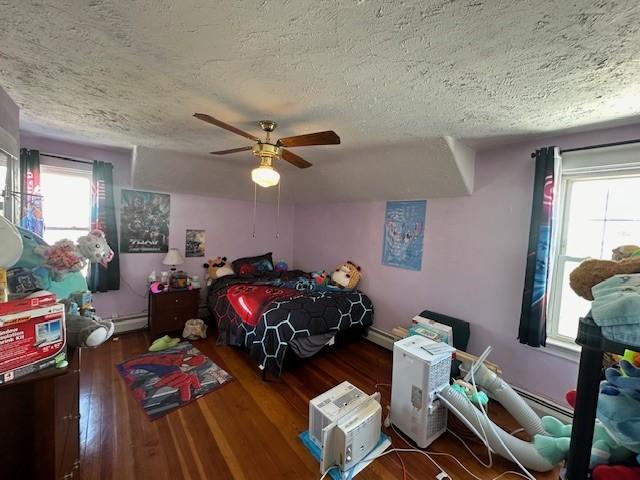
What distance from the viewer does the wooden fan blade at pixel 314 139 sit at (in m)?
1.53

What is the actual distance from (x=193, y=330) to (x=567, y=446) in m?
3.35

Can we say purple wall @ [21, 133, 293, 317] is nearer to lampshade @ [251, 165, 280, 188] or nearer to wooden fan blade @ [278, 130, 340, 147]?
lampshade @ [251, 165, 280, 188]

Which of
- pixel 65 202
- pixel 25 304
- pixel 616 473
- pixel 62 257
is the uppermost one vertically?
pixel 65 202

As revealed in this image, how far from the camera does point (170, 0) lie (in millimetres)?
881

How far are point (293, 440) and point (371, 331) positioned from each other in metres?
1.80

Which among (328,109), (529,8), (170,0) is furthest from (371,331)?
(170,0)

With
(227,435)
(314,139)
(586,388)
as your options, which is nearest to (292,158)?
(314,139)

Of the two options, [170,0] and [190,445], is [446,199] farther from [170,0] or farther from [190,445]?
[190,445]

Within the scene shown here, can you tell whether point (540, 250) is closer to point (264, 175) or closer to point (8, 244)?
point (264, 175)

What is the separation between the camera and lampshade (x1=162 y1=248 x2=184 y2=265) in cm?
335

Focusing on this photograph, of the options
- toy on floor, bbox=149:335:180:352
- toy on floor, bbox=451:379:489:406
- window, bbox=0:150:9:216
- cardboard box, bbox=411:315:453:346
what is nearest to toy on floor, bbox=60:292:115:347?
window, bbox=0:150:9:216

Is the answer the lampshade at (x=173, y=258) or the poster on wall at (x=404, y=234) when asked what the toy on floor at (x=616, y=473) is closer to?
the poster on wall at (x=404, y=234)

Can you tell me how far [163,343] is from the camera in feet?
9.48

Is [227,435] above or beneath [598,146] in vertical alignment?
beneath
